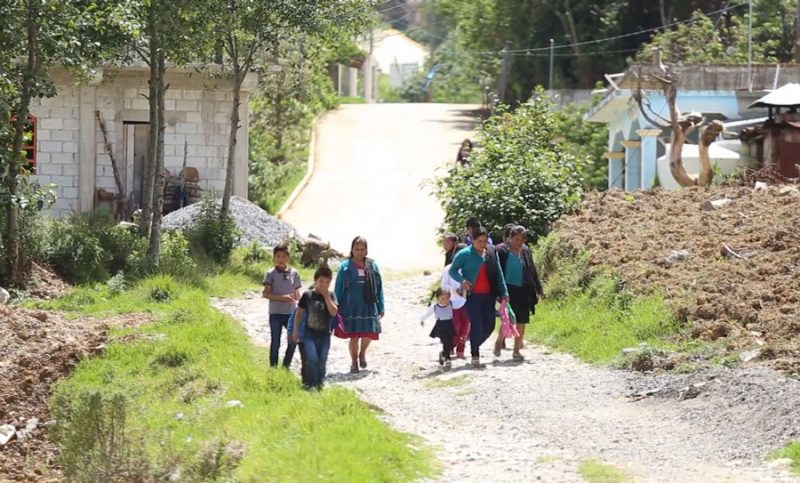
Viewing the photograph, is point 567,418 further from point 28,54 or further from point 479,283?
point 28,54

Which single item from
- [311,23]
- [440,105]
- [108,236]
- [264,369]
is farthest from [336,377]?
[440,105]

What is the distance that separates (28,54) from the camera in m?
21.5

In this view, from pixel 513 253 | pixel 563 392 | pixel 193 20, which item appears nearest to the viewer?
pixel 563 392

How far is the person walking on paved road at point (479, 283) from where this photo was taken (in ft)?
53.4

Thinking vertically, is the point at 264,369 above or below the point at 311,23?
below

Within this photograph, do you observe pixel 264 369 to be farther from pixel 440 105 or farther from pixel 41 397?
pixel 440 105

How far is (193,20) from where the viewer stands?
24281mm

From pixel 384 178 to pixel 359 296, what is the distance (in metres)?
27.5

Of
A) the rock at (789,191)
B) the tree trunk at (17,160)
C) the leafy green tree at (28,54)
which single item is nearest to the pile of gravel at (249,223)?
the leafy green tree at (28,54)

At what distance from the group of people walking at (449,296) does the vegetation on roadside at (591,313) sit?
102 centimetres

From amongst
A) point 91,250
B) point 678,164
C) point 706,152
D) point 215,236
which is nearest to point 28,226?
point 91,250

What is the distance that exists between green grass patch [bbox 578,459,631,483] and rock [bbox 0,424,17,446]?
6.55 m

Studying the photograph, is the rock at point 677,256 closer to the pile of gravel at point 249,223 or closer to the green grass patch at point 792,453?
the green grass patch at point 792,453

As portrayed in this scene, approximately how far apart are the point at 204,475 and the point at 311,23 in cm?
1587
